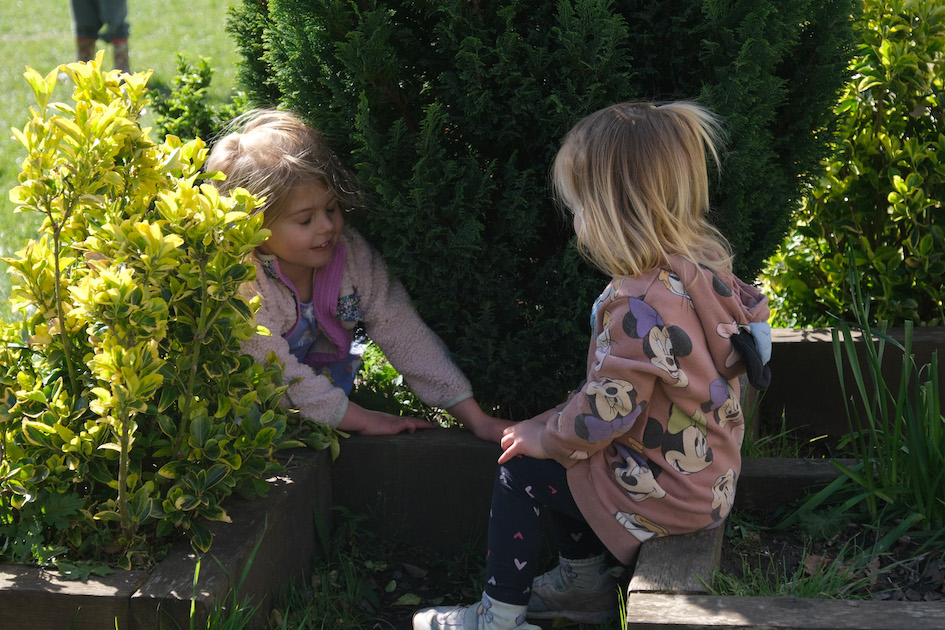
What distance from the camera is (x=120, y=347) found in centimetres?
201

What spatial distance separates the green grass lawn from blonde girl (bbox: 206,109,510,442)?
368 centimetres

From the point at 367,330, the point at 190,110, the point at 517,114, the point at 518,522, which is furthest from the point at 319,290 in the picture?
the point at 190,110

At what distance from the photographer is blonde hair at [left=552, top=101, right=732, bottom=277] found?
2.22m

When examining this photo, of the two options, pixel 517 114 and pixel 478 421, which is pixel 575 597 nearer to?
pixel 478 421

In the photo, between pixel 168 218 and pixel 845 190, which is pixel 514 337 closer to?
pixel 168 218

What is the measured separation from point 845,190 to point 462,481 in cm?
170

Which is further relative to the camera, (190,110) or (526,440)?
(190,110)

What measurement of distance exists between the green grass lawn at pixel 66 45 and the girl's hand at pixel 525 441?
4.53 metres

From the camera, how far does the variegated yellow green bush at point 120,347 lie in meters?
2.06

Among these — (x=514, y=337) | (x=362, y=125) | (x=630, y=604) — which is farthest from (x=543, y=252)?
(x=630, y=604)

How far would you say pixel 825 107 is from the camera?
2877mm

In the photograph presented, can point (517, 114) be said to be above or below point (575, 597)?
above

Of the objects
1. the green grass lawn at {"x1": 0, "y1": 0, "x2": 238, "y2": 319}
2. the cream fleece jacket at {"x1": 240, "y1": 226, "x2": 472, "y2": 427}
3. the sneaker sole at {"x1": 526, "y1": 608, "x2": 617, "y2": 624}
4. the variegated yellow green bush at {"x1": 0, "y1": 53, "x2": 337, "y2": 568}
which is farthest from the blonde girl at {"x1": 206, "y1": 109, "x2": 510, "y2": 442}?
the green grass lawn at {"x1": 0, "y1": 0, "x2": 238, "y2": 319}

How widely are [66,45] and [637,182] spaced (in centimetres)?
1105
